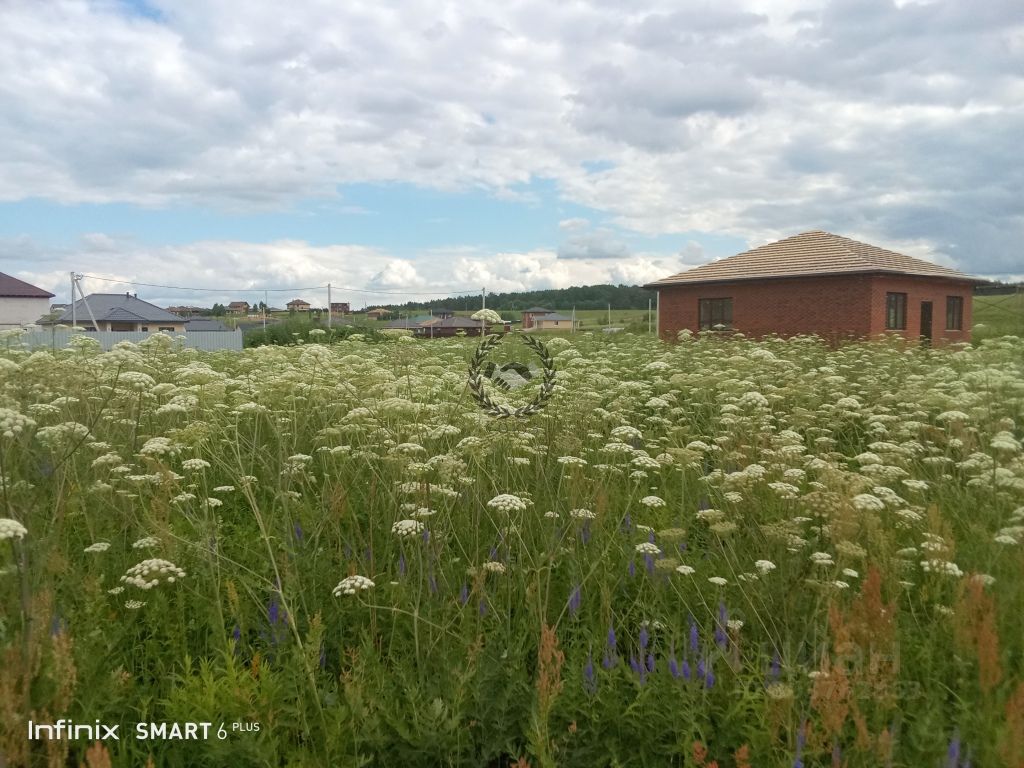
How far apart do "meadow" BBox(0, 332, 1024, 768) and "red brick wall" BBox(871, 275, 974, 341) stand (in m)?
24.7

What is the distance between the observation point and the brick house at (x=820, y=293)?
28266 millimetres

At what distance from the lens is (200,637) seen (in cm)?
331

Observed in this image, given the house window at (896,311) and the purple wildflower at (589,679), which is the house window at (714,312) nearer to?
the house window at (896,311)

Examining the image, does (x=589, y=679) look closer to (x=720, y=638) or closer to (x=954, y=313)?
(x=720, y=638)

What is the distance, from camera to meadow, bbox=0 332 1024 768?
2.29 metres

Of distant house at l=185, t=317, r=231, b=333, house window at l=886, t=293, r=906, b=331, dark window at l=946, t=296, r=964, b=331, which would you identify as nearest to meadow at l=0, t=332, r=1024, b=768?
house window at l=886, t=293, r=906, b=331

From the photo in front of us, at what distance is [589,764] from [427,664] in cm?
80

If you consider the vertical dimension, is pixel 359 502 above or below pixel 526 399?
below

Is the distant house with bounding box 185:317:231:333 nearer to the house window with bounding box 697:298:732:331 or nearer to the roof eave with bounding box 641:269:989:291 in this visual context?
the roof eave with bounding box 641:269:989:291

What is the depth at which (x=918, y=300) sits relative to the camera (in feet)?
101

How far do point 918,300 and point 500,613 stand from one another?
32.7 metres

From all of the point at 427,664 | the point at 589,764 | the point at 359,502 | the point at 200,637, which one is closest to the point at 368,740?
the point at 427,664

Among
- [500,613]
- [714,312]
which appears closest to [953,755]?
[500,613]

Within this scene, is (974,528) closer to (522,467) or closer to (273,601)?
(522,467)
